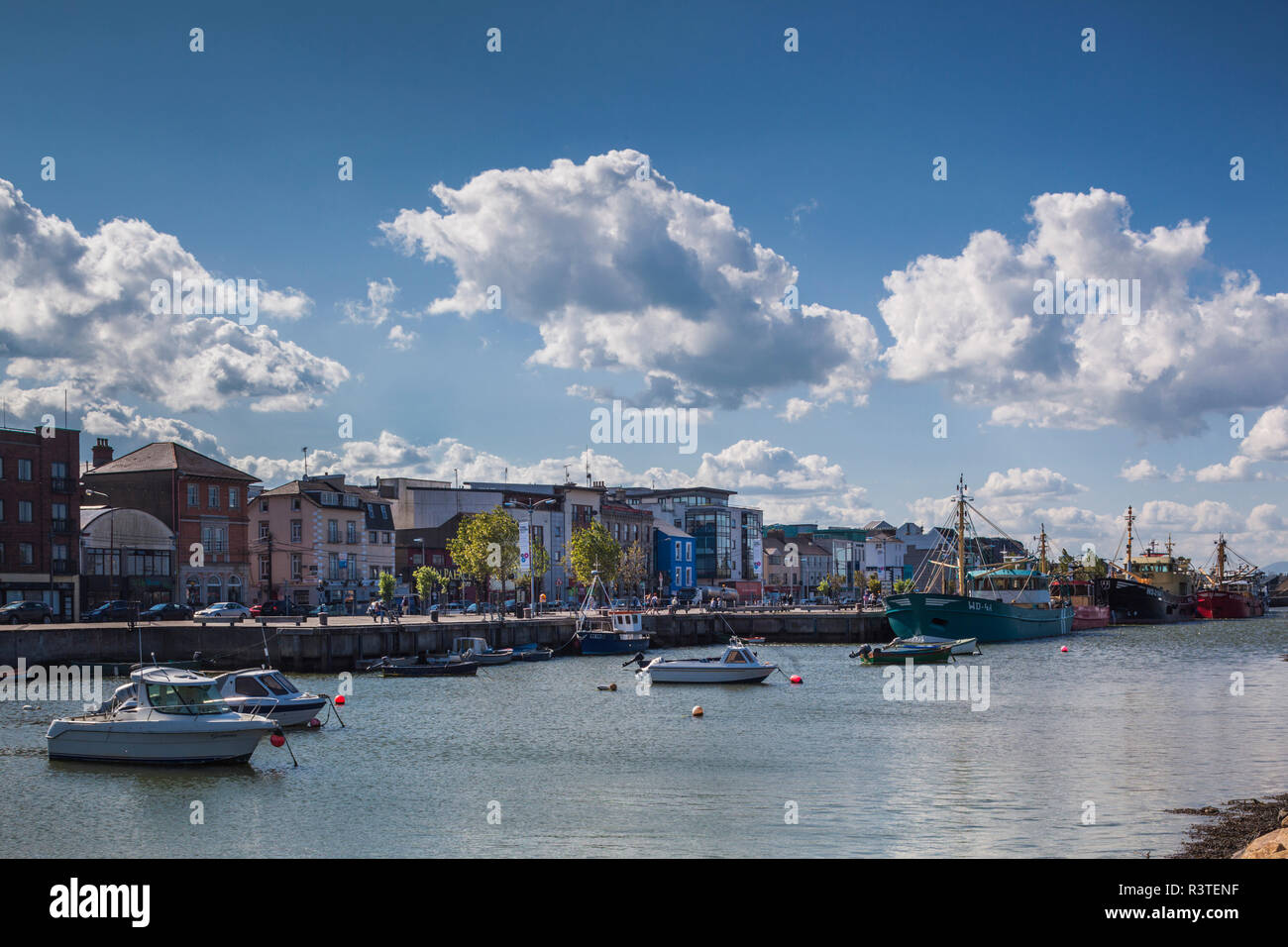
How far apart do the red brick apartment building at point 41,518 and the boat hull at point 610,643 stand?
3899 centimetres

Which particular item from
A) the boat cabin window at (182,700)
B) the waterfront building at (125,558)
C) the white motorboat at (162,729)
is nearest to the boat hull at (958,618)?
the waterfront building at (125,558)

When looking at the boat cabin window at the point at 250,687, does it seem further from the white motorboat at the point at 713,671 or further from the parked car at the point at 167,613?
the parked car at the point at 167,613

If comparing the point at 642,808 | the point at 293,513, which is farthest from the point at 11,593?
the point at 642,808

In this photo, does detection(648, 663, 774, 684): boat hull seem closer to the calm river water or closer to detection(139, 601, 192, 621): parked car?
the calm river water

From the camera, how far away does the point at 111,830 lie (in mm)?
28453

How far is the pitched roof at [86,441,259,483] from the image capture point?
104 metres

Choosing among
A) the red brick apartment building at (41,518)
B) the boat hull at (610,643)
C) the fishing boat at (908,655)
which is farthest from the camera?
the boat hull at (610,643)

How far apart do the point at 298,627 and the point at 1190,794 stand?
2314 inches

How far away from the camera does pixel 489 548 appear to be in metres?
112

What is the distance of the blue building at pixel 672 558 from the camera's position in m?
178

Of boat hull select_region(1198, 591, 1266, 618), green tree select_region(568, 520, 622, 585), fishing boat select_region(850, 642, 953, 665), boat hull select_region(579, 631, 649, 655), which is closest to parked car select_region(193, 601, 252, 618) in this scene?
boat hull select_region(579, 631, 649, 655)

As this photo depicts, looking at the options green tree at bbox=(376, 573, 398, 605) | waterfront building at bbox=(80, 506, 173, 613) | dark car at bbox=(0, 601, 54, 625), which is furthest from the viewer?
green tree at bbox=(376, 573, 398, 605)

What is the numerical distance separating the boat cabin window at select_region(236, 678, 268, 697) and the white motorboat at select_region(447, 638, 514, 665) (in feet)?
102

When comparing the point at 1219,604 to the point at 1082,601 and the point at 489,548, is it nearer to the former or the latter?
the point at 1082,601
